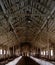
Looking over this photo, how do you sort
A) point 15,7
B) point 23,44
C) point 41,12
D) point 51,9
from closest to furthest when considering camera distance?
point 51,9 < point 15,7 < point 41,12 < point 23,44

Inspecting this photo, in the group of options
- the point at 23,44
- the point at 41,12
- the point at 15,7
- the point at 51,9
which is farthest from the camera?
the point at 23,44

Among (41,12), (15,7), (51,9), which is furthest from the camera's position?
(41,12)

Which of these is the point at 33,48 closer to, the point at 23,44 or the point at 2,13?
the point at 23,44

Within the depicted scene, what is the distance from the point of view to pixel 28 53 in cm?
3444

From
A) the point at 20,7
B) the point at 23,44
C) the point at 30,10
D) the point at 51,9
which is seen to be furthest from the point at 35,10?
the point at 23,44

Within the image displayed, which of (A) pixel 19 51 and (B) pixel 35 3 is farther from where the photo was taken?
(A) pixel 19 51

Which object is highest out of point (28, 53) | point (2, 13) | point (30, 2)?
point (30, 2)

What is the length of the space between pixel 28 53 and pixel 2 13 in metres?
25.6

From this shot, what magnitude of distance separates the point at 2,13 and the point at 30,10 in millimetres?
2075

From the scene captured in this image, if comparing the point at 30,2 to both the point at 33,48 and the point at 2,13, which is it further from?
the point at 33,48

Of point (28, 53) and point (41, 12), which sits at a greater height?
point (41, 12)

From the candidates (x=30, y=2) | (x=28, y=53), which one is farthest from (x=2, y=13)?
(x=28, y=53)

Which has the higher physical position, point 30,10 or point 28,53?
point 30,10

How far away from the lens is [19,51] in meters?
33.1
